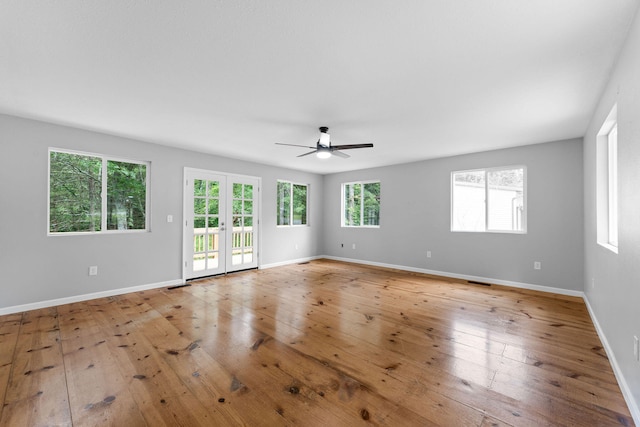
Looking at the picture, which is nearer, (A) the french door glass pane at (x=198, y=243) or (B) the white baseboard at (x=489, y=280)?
(B) the white baseboard at (x=489, y=280)

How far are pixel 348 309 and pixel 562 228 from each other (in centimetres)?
374

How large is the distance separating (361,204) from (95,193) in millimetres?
5438

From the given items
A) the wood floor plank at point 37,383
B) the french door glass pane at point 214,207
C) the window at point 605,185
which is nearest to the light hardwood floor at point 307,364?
the wood floor plank at point 37,383

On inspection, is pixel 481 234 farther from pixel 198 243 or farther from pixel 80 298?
pixel 80 298

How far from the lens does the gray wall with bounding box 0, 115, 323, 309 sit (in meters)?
3.41

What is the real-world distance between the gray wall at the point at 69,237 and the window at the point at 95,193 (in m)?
0.13

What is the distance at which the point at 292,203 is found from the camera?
717cm

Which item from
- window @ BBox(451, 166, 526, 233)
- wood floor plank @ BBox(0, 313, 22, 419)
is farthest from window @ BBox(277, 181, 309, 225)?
wood floor plank @ BBox(0, 313, 22, 419)

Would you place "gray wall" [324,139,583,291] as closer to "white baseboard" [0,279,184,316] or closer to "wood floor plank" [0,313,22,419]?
"white baseboard" [0,279,184,316]

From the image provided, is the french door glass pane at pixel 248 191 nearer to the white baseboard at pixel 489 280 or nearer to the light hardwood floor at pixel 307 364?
the light hardwood floor at pixel 307 364

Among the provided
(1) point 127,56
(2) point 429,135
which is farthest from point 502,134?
(1) point 127,56

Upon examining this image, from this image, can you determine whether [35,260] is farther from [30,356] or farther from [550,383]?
[550,383]

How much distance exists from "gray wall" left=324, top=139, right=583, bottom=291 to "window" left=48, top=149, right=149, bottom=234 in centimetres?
470

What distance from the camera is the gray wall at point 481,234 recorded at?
170 inches
